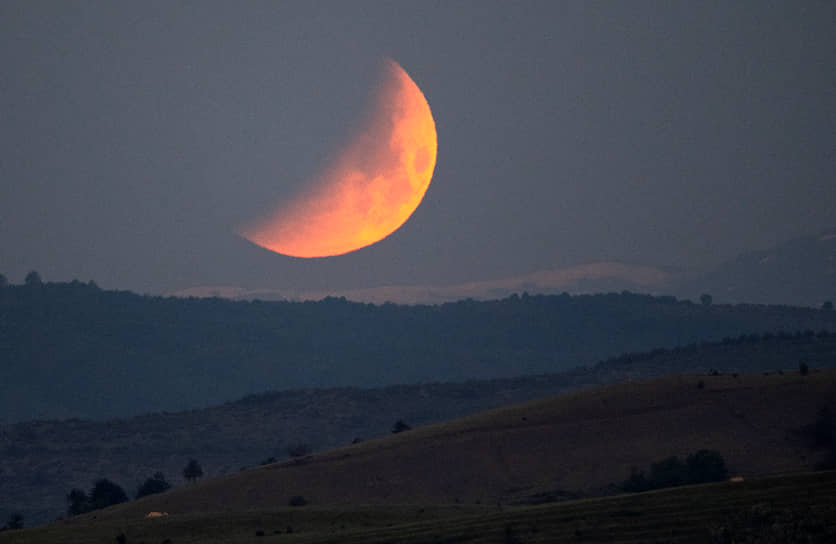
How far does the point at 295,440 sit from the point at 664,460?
104563 millimetres

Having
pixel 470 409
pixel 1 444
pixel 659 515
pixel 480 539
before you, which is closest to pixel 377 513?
pixel 480 539

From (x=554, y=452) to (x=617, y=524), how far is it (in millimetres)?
30376

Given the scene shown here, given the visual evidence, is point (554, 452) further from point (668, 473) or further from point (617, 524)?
point (617, 524)

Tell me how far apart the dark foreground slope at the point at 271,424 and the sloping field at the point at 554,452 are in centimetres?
7735

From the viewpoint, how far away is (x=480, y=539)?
33.4 meters

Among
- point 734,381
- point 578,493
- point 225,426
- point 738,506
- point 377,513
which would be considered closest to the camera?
point 738,506

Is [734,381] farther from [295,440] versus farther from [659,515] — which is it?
[295,440]

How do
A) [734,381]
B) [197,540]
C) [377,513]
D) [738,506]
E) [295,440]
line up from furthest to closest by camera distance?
[295,440] < [734,381] < [377,513] < [197,540] < [738,506]

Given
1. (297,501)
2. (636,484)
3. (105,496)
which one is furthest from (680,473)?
(105,496)

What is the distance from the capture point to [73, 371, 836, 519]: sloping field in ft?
189

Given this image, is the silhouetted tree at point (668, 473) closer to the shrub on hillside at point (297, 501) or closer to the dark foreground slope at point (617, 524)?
the dark foreground slope at point (617, 524)

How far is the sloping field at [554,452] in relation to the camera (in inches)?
2269

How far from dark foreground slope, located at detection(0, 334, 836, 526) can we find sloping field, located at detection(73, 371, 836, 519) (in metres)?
77.4

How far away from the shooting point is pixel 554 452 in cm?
6281
